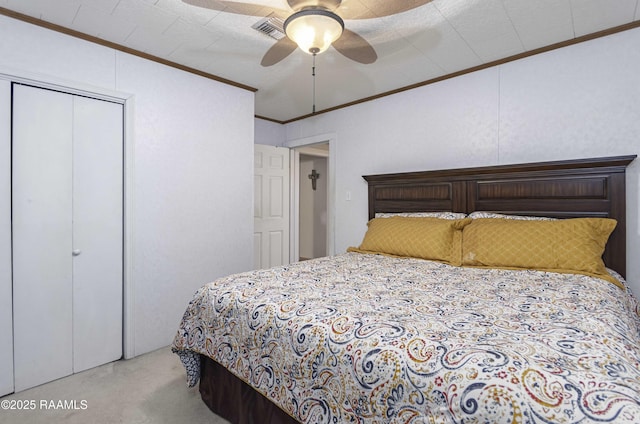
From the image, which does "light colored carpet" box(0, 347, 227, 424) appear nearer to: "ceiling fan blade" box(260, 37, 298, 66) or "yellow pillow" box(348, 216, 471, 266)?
"yellow pillow" box(348, 216, 471, 266)

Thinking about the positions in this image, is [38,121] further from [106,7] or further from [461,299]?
[461,299]

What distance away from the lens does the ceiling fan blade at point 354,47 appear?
82.3 inches

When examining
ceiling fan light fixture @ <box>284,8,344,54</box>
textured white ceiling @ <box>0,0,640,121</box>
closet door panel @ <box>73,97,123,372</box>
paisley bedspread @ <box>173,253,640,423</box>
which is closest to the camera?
paisley bedspread @ <box>173,253,640,423</box>

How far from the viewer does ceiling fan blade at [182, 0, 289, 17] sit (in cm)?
179

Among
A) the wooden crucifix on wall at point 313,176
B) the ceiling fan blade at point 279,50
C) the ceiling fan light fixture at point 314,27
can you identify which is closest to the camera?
the ceiling fan light fixture at point 314,27

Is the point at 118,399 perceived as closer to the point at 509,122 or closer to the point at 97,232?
the point at 97,232

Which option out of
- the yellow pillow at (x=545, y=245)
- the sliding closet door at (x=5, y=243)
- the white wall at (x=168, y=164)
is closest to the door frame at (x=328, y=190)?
the white wall at (x=168, y=164)

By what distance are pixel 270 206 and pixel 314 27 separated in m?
2.62

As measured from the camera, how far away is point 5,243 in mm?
1978

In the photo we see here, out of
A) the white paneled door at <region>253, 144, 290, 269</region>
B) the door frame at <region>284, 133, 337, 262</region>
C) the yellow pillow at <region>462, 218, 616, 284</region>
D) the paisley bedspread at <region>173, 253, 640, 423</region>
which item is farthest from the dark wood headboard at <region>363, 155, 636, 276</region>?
the white paneled door at <region>253, 144, 290, 269</region>

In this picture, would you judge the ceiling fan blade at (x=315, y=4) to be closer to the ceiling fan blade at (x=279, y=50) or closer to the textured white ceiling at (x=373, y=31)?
the textured white ceiling at (x=373, y=31)

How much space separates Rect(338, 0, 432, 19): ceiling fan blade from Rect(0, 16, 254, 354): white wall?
1.57 m

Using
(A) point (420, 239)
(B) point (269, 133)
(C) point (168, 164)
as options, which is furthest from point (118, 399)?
(B) point (269, 133)

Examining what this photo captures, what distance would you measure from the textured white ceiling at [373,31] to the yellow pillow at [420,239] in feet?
4.20
